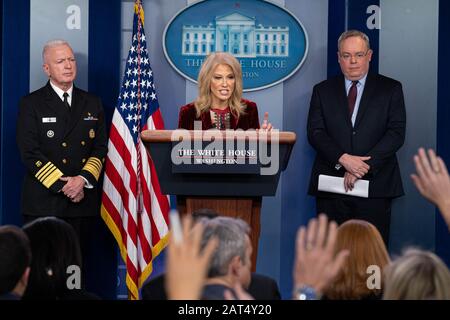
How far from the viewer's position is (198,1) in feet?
20.1

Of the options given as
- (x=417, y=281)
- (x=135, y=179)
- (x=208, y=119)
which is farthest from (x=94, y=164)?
(x=417, y=281)

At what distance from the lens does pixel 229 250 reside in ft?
8.95

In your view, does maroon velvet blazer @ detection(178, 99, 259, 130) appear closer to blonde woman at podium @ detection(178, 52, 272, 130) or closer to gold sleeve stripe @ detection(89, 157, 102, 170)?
blonde woman at podium @ detection(178, 52, 272, 130)

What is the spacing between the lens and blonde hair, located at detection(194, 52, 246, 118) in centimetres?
473

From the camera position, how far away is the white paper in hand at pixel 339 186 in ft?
17.5

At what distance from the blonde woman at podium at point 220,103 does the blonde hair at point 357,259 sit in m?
1.53

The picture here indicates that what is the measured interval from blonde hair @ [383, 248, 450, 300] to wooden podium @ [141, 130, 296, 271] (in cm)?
178

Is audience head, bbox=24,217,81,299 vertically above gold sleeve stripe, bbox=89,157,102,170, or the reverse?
gold sleeve stripe, bbox=89,157,102,170

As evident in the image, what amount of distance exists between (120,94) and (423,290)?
151 inches

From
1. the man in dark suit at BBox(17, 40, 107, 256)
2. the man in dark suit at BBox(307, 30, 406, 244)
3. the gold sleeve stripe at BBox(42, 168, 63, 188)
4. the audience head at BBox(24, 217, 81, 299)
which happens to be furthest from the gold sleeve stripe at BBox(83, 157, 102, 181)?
the audience head at BBox(24, 217, 81, 299)

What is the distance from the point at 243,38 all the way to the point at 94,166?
58.0 inches

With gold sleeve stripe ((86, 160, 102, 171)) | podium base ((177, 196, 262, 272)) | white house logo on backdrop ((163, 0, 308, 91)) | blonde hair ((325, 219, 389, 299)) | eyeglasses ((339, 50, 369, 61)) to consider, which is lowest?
blonde hair ((325, 219, 389, 299))

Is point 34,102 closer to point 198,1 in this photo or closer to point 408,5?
point 198,1
